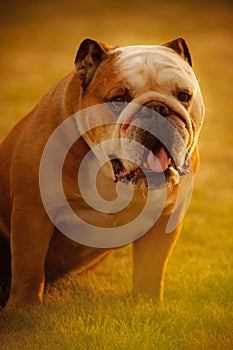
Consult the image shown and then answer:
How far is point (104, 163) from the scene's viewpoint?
3.56 m

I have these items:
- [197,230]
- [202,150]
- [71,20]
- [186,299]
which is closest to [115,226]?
[186,299]

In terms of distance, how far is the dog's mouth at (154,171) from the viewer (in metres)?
3.31

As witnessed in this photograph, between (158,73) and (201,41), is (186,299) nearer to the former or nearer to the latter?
(158,73)

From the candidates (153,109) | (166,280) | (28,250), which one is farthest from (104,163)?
(166,280)

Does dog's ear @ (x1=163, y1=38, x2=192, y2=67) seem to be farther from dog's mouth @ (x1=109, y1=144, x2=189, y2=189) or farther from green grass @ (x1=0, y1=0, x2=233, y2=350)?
dog's mouth @ (x1=109, y1=144, x2=189, y2=189)

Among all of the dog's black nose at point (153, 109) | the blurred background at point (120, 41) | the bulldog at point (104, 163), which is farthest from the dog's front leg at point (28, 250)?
the blurred background at point (120, 41)

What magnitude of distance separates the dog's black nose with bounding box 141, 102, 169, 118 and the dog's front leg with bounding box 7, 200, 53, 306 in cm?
77

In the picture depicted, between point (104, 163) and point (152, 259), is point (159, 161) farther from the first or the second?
point (152, 259)

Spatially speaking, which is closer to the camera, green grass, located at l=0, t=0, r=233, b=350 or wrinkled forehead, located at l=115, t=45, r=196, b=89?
wrinkled forehead, located at l=115, t=45, r=196, b=89

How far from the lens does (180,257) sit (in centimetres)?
497

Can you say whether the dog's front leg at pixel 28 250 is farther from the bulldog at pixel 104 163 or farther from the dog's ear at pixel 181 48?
the dog's ear at pixel 181 48

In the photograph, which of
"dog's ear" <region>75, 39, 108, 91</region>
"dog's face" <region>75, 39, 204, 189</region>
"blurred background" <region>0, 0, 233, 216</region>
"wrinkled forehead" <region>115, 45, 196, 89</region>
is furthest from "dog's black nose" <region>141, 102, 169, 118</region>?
"blurred background" <region>0, 0, 233, 216</region>

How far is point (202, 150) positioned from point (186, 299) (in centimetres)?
391

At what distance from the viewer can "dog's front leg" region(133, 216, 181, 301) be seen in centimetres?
403
